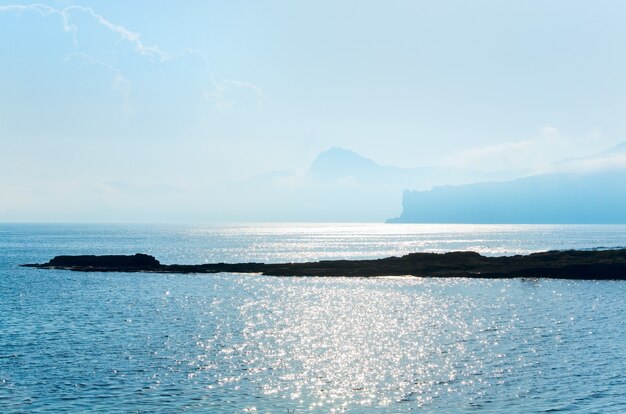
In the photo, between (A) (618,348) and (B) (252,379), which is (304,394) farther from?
(A) (618,348)

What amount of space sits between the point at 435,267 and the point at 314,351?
69.9 metres

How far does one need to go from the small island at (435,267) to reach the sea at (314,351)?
68.9ft

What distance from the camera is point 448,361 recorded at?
41156 millimetres

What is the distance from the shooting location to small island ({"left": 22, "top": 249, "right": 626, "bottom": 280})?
10269 centimetres

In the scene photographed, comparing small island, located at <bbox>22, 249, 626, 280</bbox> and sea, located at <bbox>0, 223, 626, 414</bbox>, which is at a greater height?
small island, located at <bbox>22, 249, 626, 280</bbox>

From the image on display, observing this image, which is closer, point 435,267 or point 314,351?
point 314,351

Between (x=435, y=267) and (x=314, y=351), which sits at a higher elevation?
(x=435, y=267)

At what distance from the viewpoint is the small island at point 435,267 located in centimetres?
10269

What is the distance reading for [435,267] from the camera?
11119 cm

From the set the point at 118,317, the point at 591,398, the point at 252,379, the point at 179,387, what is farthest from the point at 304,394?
the point at 118,317

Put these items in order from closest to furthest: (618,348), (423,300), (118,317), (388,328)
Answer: (618,348) → (388,328) → (118,317) → (423,300)

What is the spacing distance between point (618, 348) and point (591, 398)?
14.3 m

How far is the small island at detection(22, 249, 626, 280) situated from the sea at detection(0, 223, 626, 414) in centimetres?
2101

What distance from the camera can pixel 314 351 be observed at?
44750 millimetres
